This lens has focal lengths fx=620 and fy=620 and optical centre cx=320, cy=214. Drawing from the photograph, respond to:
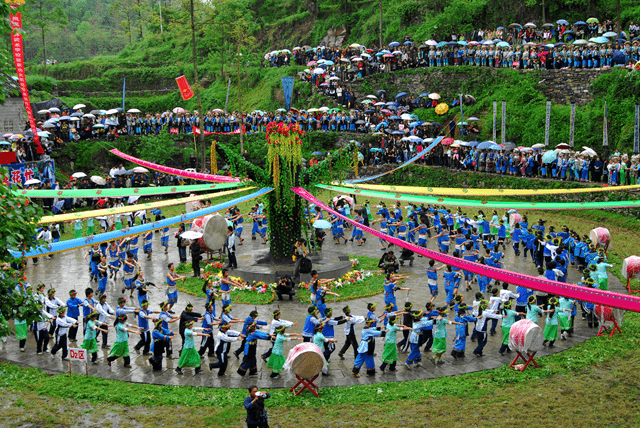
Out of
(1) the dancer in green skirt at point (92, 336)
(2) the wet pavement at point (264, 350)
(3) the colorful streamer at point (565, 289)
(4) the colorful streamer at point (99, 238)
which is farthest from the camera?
(1) the dancer in green skirt at point (92, 336)

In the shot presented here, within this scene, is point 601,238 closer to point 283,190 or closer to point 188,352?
point 283,190

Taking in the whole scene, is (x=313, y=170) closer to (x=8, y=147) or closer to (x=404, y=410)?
(x=404, y=410)

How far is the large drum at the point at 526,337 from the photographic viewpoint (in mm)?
11633

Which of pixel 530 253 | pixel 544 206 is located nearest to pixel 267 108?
pixel 530 253

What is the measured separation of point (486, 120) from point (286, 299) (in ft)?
63.1

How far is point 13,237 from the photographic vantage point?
7773 mm

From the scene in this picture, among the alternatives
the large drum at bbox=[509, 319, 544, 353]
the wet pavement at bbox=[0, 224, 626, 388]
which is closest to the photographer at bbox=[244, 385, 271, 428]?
the wet pavement at bbox=[0, 224, 626, 388]

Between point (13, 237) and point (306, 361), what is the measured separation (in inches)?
206

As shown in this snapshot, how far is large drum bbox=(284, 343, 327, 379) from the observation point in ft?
35.3

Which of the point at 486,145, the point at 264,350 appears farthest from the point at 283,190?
the point at 486,145

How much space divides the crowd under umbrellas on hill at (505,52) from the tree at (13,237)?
2746 cm

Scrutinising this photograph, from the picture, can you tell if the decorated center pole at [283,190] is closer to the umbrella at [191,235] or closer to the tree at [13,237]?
the umbrella at [191,235]

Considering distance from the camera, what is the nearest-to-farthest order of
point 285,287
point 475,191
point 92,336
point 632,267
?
point 92,336
point 475,191
point 632,267
point 285,287

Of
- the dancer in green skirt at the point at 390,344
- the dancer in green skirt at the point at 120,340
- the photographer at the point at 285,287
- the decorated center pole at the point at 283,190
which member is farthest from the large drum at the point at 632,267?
the dancer in green skirt at the point at 120,340
